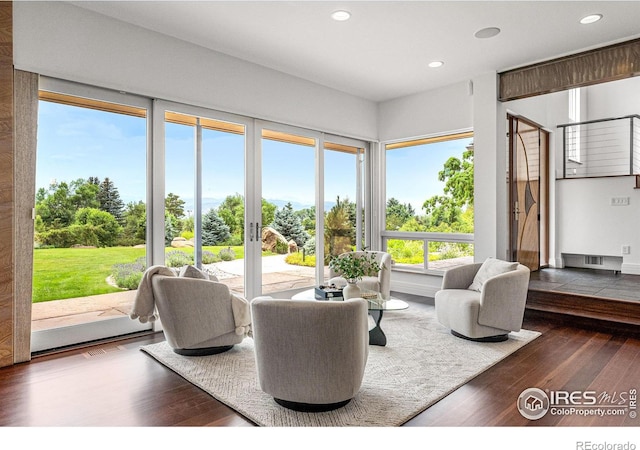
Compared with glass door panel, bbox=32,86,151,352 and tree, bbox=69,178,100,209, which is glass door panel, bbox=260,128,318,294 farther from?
tree, bbox=69,178,100,209

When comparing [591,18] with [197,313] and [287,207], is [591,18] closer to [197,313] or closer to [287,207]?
[287,207]

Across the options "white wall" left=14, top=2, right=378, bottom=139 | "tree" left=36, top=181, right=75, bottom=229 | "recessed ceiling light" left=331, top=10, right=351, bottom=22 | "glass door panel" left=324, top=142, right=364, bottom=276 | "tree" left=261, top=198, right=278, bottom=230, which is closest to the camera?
"white wall" left=14, top=2, right=378, bottom=139

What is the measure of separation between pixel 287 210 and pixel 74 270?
255 centimetres

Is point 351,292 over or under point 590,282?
over

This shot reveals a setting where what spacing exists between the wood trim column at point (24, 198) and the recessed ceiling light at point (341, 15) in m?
2.58

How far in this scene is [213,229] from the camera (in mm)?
4562

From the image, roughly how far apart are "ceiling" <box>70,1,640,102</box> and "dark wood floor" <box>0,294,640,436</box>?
3008 millimetres

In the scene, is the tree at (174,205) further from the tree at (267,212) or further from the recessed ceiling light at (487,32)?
the recessed ceiling light at (487,32)

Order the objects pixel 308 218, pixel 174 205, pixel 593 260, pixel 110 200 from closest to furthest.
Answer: pixel 110 200, pixel 174 205, pixel 308 218, pixel 593 260

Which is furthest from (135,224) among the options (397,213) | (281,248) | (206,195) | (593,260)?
(593,260)

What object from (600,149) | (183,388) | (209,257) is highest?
(600,149)

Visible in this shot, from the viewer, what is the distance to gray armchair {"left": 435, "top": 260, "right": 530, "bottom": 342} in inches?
143

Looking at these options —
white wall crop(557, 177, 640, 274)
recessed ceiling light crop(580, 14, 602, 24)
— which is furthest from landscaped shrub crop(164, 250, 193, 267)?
white wall crop(557, 177, 640, 274)
